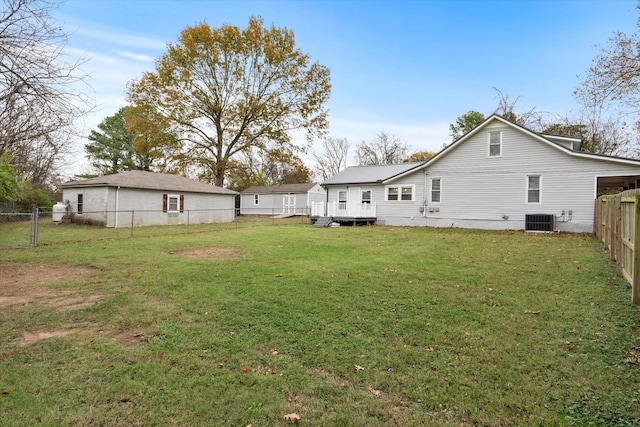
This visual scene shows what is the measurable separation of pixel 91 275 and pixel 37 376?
4666mm

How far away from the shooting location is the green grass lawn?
2.56 meters

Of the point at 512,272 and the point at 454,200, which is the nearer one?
the point at 512,272

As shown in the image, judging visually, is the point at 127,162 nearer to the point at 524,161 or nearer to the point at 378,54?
the point at 378,54

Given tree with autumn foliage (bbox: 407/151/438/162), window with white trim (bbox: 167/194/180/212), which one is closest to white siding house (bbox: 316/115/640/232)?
window with white trim (bbox: 167/194/180/212)

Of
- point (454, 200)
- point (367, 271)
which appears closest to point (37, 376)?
point (367, 271)

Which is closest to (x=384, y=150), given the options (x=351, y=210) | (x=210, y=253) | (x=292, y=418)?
(x=351, y=210)

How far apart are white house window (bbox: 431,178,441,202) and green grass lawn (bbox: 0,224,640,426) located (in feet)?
37.3

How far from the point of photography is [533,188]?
15828 mm

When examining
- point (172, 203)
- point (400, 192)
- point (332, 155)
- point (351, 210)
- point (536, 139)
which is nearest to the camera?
point (536, 139)

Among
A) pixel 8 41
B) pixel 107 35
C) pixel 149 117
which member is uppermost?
pixel 149 117

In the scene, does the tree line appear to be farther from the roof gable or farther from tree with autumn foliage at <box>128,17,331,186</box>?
the roof gable

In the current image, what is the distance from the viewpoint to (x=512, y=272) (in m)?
7.10

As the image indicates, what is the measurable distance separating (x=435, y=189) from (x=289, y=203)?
2079 cm

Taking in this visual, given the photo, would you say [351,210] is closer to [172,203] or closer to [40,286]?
[172,203]
